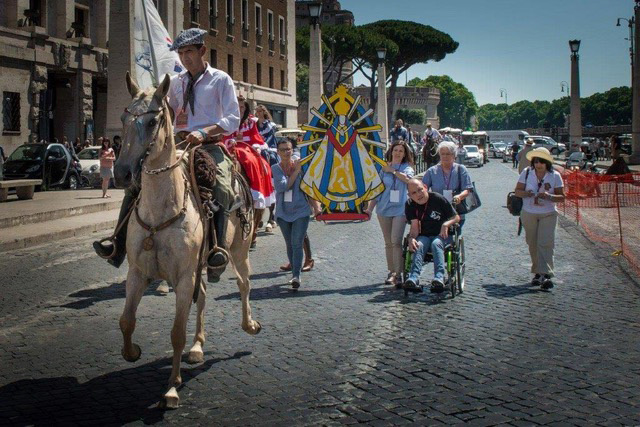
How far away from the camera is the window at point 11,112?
3203 centimetres

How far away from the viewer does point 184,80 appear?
679cm

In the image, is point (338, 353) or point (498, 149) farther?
point (498, 149)

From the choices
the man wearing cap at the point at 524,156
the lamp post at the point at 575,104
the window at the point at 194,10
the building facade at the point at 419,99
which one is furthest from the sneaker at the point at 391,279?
the building facade at the point at 419,99

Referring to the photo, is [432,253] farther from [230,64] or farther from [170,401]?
[230,64]

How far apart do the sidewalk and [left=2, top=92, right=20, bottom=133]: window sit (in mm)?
8789

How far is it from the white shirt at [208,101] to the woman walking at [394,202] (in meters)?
4.17

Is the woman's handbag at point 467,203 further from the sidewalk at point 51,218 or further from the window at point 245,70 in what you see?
the window at point 245,70

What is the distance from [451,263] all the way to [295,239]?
1.96 meters

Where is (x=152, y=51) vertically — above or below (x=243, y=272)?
above

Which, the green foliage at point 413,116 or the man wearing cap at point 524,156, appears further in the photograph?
the green foliage at point 413,116

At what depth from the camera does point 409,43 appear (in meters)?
91.1

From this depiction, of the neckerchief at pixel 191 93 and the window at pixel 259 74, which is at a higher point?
the window at pixel 259 74

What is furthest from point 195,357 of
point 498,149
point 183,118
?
point 498,149

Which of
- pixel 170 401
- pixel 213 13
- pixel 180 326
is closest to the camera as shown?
pixel 170 401
